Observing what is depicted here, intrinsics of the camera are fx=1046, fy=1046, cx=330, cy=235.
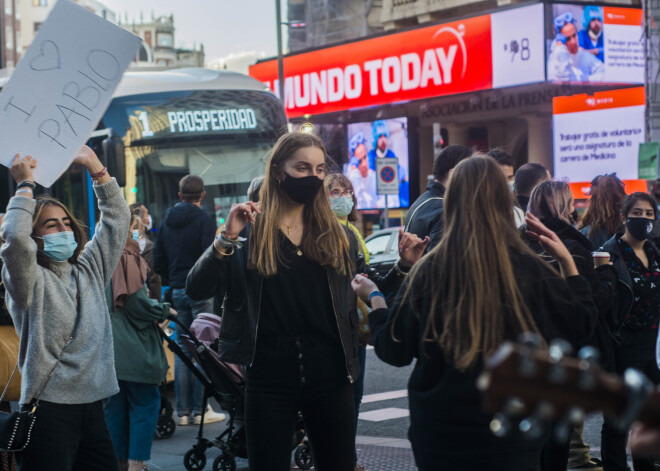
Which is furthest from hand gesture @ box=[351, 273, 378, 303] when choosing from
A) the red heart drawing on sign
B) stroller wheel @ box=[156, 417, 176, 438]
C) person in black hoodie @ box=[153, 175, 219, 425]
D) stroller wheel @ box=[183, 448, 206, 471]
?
person in black hoodie @ box=[153, 175, 219, 425]

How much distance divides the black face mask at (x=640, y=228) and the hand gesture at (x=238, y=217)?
2960 mm

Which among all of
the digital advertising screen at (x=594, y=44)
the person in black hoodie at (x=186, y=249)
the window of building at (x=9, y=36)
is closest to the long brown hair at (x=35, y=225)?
the person in black hoodie at (x=186, y=249)

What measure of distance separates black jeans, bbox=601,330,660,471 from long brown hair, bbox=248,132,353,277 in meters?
2.50

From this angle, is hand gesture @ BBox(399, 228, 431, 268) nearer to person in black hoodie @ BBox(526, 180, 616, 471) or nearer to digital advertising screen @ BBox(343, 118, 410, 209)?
person in black hoodie @ BBox(526, 180, 616, 471)

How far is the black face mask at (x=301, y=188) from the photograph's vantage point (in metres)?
4.46

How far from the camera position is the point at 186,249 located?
30.0ft

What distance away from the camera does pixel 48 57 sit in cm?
434

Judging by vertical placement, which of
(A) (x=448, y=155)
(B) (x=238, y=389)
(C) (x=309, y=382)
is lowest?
(B) (x=238, y=389)

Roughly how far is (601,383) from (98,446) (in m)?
3.07

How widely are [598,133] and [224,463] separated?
19.8 m

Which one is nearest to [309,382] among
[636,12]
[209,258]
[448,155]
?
[209,258]

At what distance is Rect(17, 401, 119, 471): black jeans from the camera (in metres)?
4.11

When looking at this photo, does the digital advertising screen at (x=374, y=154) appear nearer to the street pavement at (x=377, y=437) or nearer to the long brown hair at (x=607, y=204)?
the street pavement at (x=377, y=437)

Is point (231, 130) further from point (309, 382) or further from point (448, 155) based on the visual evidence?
point (309, 382)
